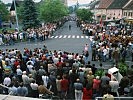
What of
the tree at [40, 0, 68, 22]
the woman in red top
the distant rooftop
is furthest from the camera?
the tree at [40, 0, 68, 22]

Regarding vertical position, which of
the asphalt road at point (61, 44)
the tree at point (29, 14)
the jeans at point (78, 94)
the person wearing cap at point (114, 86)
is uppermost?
the tree at point (29, 14)

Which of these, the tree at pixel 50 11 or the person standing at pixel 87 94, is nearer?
the person standing at pixel 87 94

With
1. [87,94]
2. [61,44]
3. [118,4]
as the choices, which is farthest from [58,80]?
[118,4]

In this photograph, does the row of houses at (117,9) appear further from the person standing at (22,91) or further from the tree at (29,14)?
the person standing at (22,91)

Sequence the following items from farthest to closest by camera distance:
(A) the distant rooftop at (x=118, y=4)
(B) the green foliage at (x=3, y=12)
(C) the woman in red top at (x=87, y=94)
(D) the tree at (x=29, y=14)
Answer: (B) the green foliage at (x=3, y=12), (A) the distant rooftop at (x=118, y=4), (D) the tree at (x=29, y=14), (C) the woman in red top at (x=87, y=94)

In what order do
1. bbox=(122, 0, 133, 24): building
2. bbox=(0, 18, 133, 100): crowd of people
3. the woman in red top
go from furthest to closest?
bbox=(122, 0, 133, 24): building, bbox=(0, 18, 133, 100): crowd of people, the woman in red top

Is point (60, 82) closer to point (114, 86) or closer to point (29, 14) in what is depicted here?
point (114, 86)

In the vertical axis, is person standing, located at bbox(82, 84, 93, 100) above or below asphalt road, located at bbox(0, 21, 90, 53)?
above

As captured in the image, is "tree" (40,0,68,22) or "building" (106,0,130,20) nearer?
"building" (106,0,130,20)

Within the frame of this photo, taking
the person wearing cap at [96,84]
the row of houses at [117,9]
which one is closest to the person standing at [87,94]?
the person wearing cap at [96,84]

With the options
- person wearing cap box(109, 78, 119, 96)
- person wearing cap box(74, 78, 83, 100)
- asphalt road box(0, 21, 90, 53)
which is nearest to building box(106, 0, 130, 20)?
asphalt road box(0, 21, 90, 53)

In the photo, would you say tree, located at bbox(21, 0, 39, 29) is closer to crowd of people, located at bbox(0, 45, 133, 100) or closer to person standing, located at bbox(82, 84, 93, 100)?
crowd of people, located at bbox(0, 45, 133, 100)

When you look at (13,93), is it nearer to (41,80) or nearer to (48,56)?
(41,80)

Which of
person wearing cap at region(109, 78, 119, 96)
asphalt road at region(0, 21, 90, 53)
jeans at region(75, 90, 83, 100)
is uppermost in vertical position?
person wearing cap at region(109, 78, 119, 96)
